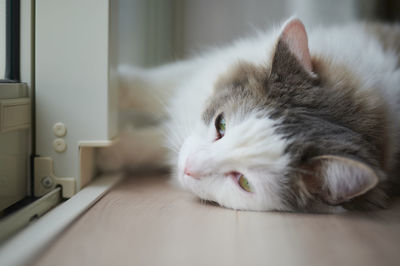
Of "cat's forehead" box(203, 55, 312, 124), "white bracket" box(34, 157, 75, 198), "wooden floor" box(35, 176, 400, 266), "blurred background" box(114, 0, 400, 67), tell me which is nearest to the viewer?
"wooden floor" box(35, 176, 400, 266)

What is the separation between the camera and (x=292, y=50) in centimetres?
104

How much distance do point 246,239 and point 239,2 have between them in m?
1.70

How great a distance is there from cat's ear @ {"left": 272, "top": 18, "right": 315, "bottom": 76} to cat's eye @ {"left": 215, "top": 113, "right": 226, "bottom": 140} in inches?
7.8

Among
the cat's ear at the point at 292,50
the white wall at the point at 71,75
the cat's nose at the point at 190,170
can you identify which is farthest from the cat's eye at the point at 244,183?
the white wall at the point at 71,75

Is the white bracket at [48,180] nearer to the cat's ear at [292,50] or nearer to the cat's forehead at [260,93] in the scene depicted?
the cat's forehead at [260,93]

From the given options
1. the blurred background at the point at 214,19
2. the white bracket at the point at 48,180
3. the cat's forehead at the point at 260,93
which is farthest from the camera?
the blurred background at the point at 214,19

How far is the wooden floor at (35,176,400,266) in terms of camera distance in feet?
2.48

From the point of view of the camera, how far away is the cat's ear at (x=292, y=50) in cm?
103

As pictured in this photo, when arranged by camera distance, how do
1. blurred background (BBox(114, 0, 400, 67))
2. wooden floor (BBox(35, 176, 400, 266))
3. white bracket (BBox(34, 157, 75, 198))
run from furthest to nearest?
1. blurred background (BBox(114, 0, 400, 67))
2. white bracket (BBox(34, 157, 75, 198))
3. wooden floor (BBox(35, 176, 400, 266))

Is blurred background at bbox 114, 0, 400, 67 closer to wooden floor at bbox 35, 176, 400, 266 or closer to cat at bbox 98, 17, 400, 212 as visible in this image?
cat at bbox 98, 17, 400, 212

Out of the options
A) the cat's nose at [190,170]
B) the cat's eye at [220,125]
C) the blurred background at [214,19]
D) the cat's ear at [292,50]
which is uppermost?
the blurred background at [214,19]

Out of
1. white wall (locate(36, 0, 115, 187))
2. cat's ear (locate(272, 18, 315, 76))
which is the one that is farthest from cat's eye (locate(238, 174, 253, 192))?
white wall (locate(36, 0, 115, 187))

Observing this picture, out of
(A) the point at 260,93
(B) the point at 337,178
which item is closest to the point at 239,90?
(A) the point at 260,93

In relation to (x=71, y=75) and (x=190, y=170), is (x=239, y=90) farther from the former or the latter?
(x=71, y=75)
